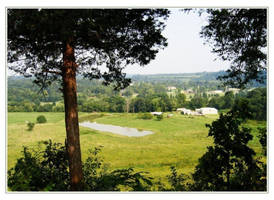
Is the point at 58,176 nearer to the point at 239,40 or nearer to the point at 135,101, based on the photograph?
the point at 239,40

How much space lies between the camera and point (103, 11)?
6.81 ft

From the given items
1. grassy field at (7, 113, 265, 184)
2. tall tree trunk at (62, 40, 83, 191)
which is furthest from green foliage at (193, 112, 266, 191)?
grassy field at (7, 113, 265, 184)

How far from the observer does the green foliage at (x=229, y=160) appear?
1.95 meters

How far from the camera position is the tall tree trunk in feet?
7.44

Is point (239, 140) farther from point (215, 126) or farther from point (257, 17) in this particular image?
point (257, 17)

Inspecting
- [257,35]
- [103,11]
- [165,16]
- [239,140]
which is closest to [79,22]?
[103,11]

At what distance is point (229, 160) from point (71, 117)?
1.76 m

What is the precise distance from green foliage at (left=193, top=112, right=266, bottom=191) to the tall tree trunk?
1332mm

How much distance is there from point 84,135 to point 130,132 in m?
3.70

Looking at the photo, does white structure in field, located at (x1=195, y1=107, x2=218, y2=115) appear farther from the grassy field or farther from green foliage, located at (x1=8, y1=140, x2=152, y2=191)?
green foliage, located at (x1=8, y1=140, x2=152, y2=191)

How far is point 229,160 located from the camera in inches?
79.9

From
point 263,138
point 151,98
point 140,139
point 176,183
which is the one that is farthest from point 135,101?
point 140,139

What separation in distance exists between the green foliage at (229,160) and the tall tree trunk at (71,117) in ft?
4.37

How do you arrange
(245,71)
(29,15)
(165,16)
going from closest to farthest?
(29,15)
(165,16)
(245,71)
